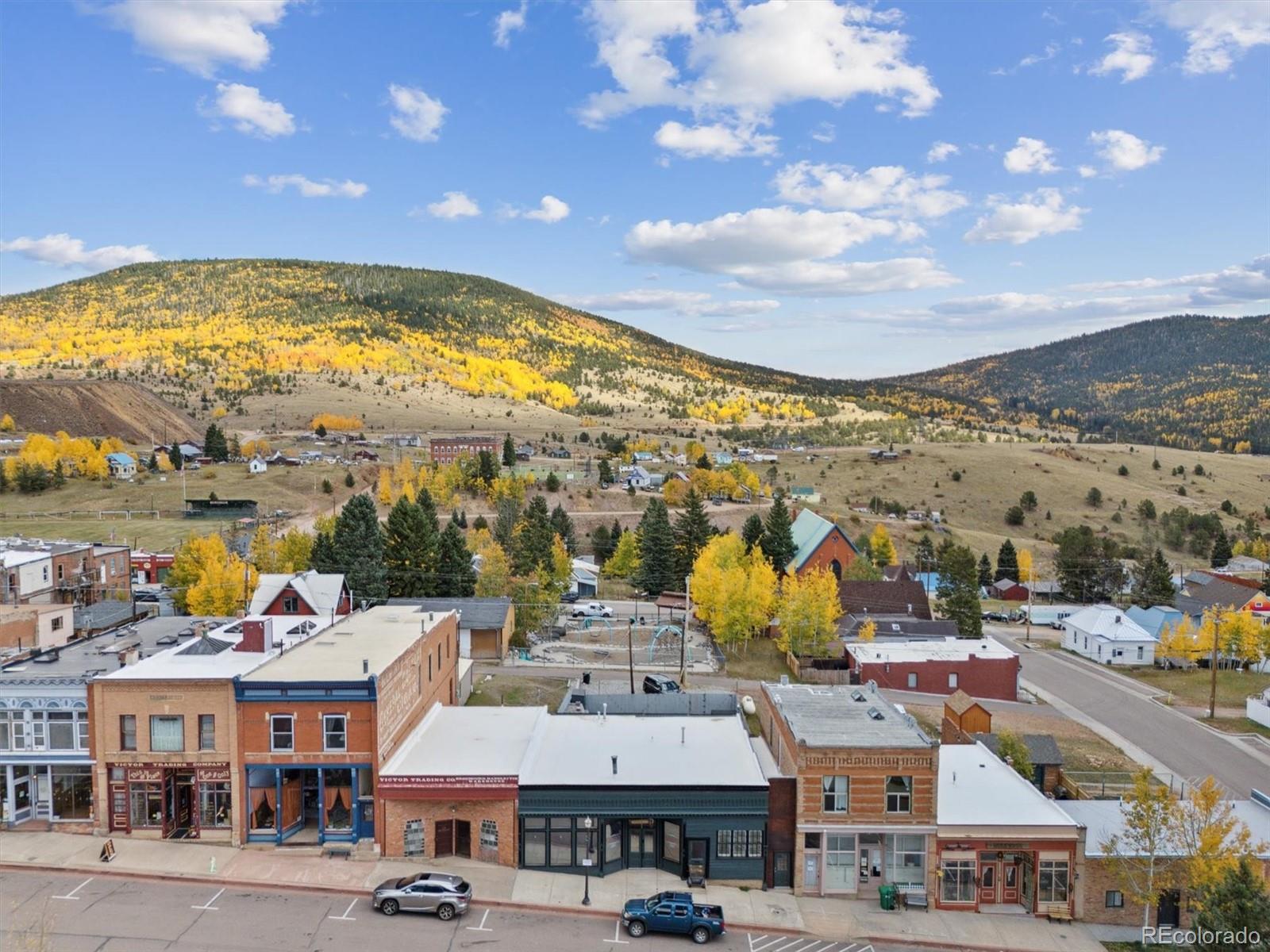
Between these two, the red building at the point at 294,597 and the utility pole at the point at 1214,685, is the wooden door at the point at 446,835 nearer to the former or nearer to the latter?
the red building at the point at 294,597

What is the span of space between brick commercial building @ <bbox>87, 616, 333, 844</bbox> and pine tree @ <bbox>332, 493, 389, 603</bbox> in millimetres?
35783

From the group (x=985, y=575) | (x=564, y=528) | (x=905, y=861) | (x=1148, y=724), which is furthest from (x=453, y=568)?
(x=985, y=575)

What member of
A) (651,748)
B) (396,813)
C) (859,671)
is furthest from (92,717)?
(859,671)

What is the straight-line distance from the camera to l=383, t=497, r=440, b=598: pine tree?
71.8 meters

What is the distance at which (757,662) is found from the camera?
59.9 meters

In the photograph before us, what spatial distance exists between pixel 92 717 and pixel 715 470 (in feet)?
399

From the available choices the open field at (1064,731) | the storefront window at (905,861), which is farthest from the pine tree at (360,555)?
the storefront window at (905,861)

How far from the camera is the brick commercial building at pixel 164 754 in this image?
30531 mm

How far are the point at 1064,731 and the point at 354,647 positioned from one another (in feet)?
126

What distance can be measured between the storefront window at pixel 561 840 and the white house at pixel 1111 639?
2279 inches

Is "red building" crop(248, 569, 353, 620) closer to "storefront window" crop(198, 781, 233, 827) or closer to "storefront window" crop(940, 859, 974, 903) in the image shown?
"storefront window" crop(198, 781, 233, 827)

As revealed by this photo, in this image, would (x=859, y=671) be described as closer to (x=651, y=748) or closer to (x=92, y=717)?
(x=651, y=748)

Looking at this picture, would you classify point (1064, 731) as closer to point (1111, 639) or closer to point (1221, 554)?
point (1111, 639)

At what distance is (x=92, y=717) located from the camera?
3069 centimetres
